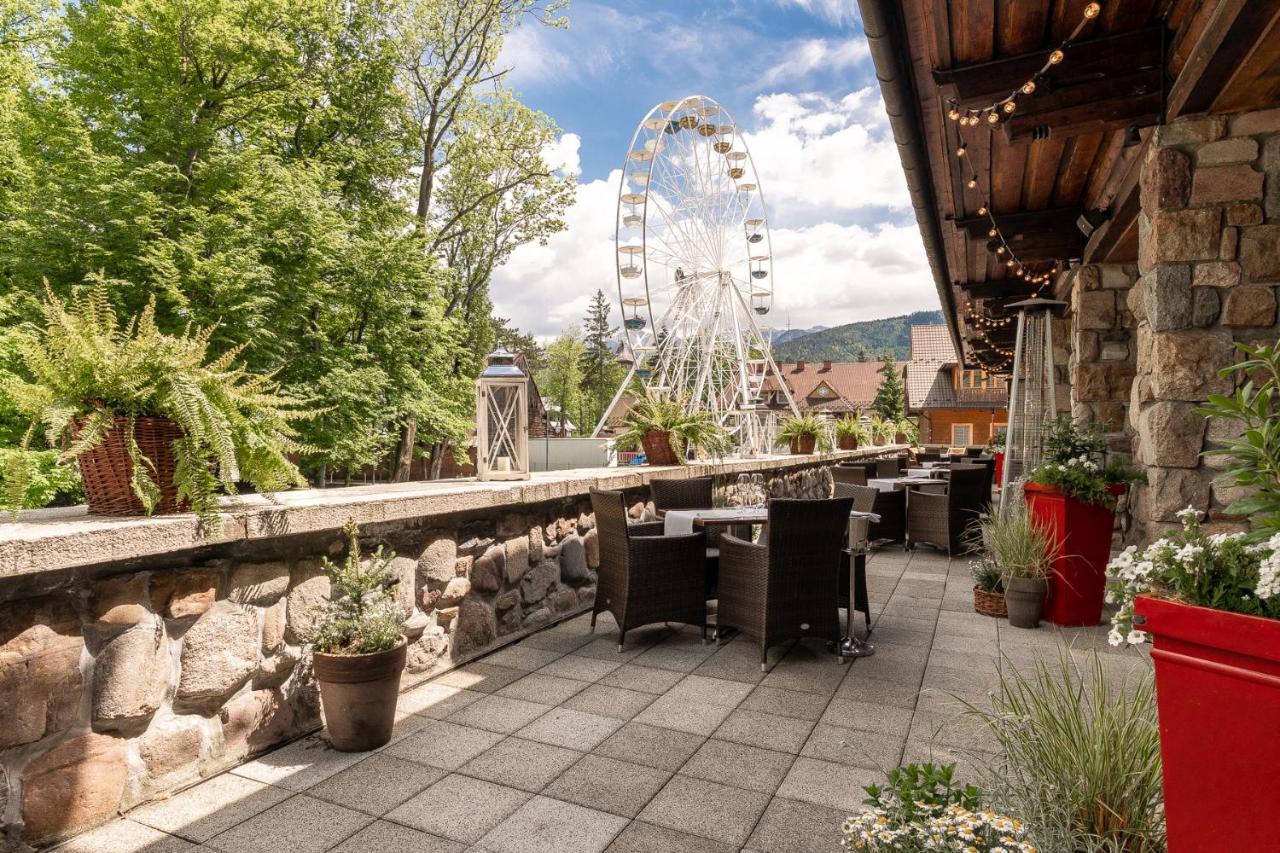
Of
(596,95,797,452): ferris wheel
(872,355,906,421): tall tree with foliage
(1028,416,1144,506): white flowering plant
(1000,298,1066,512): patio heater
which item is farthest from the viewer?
(872,355,906,421): tall tree with foliage

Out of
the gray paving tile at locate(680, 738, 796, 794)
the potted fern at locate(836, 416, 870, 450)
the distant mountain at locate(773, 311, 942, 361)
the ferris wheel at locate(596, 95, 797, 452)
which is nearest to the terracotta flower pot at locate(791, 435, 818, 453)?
the potted fern at locate(836, 416, 870, 450)

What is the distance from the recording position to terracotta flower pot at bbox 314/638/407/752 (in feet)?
7.46

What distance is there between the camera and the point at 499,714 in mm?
2656

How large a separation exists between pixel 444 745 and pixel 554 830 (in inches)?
27.6

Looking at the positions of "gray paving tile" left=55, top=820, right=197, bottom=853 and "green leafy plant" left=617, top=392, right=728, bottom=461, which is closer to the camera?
"gray paving tile" left=55, top=820, right=197, bottom=853

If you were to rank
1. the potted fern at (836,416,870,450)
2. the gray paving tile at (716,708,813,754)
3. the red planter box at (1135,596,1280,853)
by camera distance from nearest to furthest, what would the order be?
1. the red planter box at (1135,596,1280,853)
2. the gray paving tile at (716,708,813,754)
3. the potted fern at (836,416,870,450)

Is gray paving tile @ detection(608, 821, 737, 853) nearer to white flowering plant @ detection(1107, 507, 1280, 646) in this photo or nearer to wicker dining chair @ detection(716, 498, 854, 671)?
white flowering plant @ detection(1107, 507, 1280, 646)

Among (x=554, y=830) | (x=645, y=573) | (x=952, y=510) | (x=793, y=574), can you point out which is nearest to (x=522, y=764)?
(x=554, y=830)

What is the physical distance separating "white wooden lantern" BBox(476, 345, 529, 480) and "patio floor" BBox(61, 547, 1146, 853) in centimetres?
99

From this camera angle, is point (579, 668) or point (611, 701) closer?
point (611, 701)

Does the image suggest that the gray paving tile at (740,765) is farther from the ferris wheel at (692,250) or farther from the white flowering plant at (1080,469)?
the ferris wheel at (692,250)

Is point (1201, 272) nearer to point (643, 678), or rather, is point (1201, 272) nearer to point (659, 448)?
point (643, 678)

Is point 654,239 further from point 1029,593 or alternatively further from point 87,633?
point 87,633

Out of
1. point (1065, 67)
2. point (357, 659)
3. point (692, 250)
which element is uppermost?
point (692, 250)
